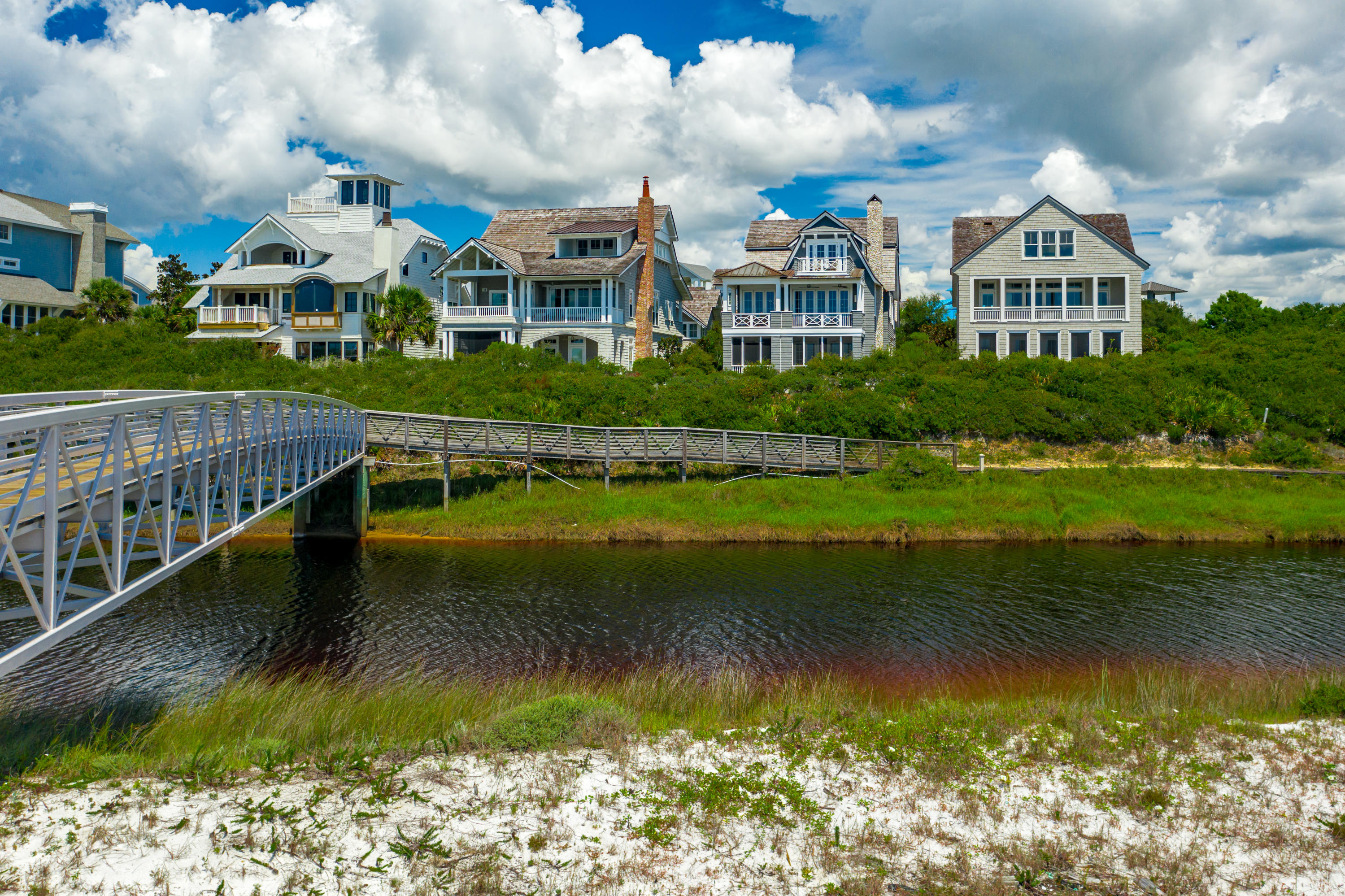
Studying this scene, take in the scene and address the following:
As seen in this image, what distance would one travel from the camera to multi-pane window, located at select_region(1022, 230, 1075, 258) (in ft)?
144

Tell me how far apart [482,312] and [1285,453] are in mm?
37169

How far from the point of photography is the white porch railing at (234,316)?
46438 millimetres

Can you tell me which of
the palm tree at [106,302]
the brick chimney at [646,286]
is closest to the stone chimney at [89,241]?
the palm tree at [106,302]

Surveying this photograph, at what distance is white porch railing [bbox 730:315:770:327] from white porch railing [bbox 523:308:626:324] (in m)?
6.37

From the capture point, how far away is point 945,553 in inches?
996

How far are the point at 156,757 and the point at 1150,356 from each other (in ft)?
142

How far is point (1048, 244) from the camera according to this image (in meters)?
44.0

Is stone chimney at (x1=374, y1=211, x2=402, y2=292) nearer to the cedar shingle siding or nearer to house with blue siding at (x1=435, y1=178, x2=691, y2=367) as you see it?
house with blue siding at (x1=435, y1=178, x2=691, y2=367)

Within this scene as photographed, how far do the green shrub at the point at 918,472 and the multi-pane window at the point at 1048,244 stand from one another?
19.4 m

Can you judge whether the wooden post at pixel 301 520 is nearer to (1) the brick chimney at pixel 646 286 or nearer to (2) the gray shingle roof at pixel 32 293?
(1) the brick chimney at pixel 646 286

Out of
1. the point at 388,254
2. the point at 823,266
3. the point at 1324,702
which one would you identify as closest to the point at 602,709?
the point at 1324,702

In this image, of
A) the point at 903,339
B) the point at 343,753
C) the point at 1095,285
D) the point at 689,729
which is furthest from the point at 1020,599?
the point at 903,339

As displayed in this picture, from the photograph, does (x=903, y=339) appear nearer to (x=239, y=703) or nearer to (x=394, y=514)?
(x=394, y=514)

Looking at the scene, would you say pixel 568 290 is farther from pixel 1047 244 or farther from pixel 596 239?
pixel 1047 244
